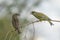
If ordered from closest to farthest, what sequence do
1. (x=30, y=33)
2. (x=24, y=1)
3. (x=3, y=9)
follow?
(x=30, y=33) → (x=3, y=9) → (x=24, y=1)

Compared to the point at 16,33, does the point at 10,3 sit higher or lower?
higher

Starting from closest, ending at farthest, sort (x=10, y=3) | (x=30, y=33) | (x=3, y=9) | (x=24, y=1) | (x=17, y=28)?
(x=17, y=28), (x=30, y=33), (x=3, y=9), (x=10, y=3), (x=24, y=1)

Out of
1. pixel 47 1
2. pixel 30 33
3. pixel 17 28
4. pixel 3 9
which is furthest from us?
pixel 47 1

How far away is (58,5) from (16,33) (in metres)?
1.69

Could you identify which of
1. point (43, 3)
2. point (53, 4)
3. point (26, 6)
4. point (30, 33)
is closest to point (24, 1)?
point (26, 6)

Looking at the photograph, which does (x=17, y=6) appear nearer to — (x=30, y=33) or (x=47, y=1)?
(x=47, y=1)

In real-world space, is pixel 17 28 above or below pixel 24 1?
below

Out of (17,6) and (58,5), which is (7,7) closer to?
(17,6)

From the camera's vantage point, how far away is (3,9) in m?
1.97

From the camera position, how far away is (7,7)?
2.00 m

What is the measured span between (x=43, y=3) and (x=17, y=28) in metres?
1.48

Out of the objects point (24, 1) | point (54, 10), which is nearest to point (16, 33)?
point (24, 1)

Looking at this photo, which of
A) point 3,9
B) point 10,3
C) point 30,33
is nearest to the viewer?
point 30,33

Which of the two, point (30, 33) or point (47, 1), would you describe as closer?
point (30, 33)
